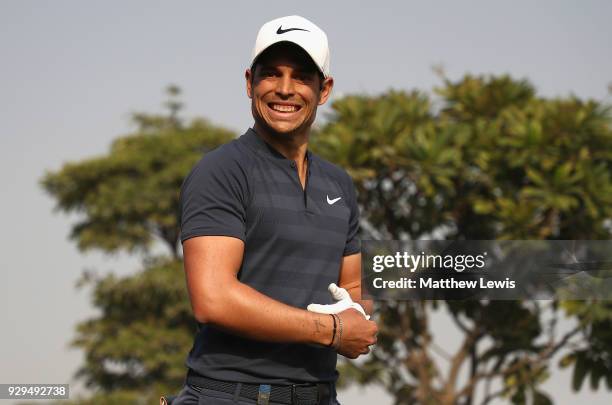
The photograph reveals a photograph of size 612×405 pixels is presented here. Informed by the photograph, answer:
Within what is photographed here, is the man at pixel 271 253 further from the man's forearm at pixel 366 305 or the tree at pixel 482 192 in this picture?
the tree at pixel 482 192

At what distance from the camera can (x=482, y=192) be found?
65.3 ft

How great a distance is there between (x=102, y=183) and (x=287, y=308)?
25826 mm

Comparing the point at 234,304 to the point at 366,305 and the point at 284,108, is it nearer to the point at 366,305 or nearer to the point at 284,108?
the point at 284,108

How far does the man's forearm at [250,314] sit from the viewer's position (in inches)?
117

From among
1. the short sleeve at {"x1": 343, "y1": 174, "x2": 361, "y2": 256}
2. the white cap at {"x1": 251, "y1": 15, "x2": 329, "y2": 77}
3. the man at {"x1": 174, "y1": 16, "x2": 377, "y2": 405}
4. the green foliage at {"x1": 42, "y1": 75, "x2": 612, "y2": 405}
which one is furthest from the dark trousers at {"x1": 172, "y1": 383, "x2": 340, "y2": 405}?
the green foliage at {"x1": 42, "y1": 75, "x2": 612, "y2": 405}

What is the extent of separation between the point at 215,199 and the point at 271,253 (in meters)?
0.28

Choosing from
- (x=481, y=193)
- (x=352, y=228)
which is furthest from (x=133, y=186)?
(x=352, y=228)

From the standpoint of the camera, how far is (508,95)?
64.6 feet

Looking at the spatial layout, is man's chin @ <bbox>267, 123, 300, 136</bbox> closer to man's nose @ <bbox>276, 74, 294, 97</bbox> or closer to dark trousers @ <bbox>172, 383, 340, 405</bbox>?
man's nose @ <bbox>276, 74, 294, 97</bbox>

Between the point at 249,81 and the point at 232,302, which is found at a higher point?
the point at 249,81

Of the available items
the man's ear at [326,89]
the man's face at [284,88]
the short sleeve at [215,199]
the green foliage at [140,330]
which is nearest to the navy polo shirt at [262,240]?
the short sleeve at [215,199]

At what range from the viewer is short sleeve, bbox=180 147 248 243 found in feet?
10.1

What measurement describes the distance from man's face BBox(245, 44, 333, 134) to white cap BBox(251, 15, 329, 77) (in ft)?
0.12

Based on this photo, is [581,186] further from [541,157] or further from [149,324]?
[149,324]
